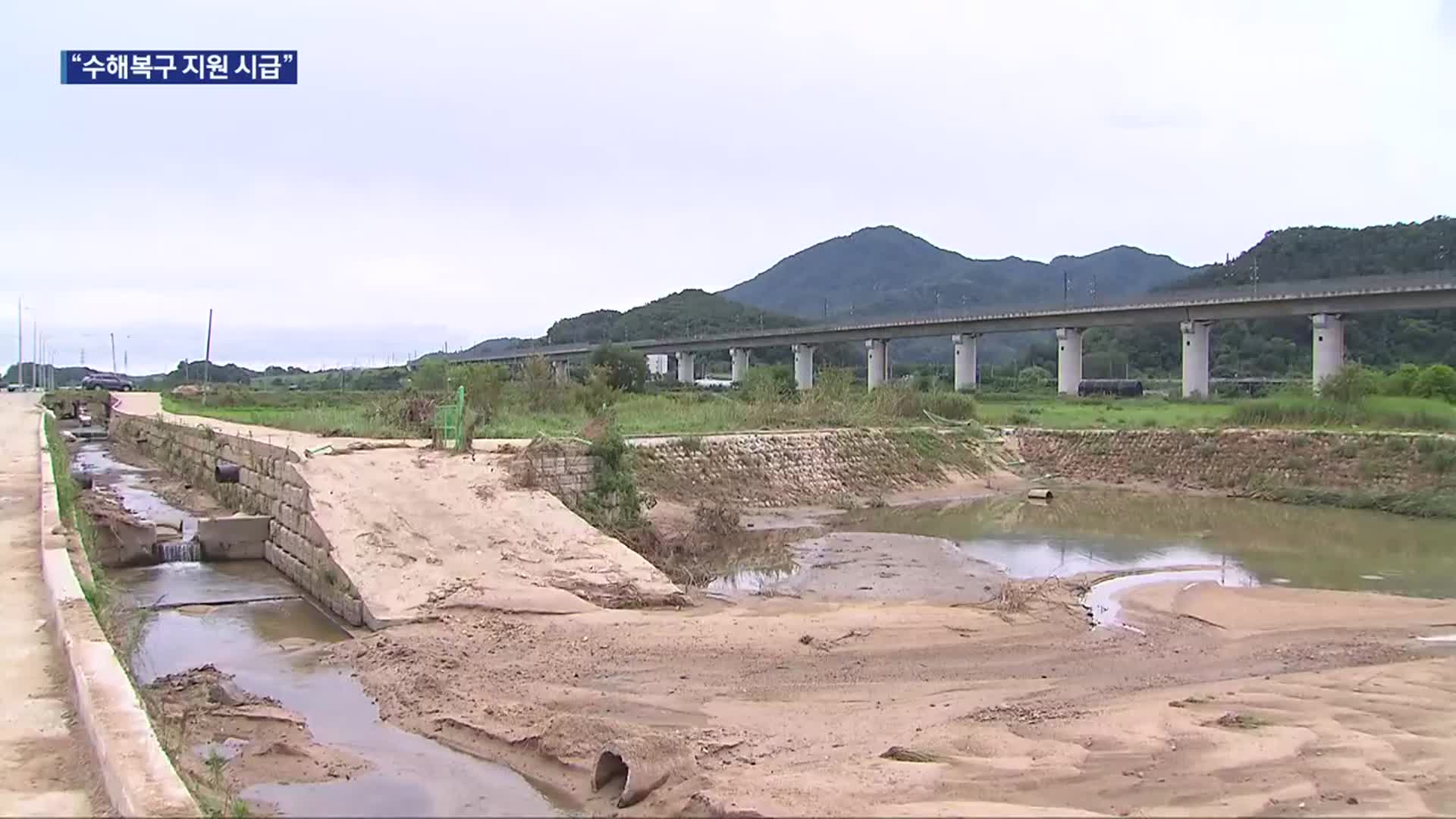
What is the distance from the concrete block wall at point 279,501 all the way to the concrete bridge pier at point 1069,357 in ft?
161

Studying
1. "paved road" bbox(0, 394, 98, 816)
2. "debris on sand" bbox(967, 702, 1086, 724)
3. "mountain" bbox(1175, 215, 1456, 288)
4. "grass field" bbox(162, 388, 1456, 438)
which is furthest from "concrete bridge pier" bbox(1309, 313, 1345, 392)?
"paved road" bbox(0, 394, 98, 816)

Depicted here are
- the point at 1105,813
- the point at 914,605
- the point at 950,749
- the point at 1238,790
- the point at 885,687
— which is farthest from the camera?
the point at 914,605

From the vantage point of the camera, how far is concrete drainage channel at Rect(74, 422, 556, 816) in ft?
23.9

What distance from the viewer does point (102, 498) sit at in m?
21.0

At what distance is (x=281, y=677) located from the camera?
422 inches

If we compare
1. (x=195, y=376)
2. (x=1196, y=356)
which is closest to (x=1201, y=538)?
(x=1196, y=356)

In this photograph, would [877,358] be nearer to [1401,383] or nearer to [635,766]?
[1401,383]

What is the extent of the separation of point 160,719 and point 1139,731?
22.4 feet

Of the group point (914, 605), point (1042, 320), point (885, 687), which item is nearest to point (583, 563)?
point (914, 605)

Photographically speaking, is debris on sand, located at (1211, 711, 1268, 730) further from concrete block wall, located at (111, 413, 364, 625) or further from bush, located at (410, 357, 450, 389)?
bush, located at (410, 357, 450, 389)

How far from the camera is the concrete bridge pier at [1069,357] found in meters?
64.5

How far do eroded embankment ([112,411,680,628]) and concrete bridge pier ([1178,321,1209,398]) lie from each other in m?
48.7

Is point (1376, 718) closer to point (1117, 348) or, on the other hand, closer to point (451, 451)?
point (451, 451)

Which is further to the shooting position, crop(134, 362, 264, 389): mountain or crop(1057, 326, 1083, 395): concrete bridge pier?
crop(134, 362, 264, 389): mountain
